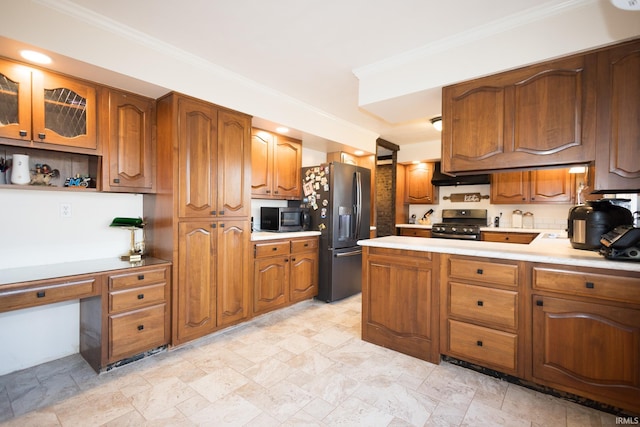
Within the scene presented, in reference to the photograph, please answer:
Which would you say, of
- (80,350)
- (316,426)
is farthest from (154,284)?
(316,426)

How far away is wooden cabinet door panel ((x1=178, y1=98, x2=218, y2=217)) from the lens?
257 centimetres

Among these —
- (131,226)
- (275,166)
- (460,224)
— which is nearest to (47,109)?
(131,226)

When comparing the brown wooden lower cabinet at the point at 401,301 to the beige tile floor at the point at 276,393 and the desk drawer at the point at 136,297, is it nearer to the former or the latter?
the beige tile floor at the point at 276,393

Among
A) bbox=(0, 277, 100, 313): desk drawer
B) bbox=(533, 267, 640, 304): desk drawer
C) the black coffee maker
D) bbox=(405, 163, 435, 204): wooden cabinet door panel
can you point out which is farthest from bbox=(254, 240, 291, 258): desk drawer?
bbox=(405, 163, 435, 204): wooden cabinet door panel

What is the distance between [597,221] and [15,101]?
13.5ft

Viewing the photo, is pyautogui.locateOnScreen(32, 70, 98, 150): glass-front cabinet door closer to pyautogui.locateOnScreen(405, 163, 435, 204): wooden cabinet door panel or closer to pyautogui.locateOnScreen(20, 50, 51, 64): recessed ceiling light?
pyautogui.locateOnScreen(20, 50, 51, 64): recessed ceiling light

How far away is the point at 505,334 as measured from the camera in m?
2.07

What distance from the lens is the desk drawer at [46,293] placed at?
178 centimetres

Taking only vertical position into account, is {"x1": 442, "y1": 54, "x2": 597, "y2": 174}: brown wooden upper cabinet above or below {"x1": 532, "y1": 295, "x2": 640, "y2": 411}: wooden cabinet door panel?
above

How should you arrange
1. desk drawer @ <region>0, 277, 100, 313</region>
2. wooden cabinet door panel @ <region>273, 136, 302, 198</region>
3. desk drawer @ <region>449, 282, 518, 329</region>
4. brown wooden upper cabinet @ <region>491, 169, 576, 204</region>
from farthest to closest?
1. brown wooden upper cabinet @ <region>491, 169, 576, 204</region>
2. wooden cabinet door panel @ <region>273, 136, 302, 198</region>
3. desk drawer @ <region>449, 282, 518, 329</region>
4. desk drawer @ <region>0, 277, 100, 313</region>

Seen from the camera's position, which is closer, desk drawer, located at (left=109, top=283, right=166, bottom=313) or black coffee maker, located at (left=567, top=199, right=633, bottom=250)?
black coffee maker, located at (left=567, top=199, right=633, bottom=250)

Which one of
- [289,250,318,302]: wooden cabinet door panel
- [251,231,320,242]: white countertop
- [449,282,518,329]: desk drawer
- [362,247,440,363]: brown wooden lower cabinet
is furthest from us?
[289,250,318,302]: wooden cabinet door panel

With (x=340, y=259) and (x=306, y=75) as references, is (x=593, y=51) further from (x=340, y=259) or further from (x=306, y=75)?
(x=340, y=259)

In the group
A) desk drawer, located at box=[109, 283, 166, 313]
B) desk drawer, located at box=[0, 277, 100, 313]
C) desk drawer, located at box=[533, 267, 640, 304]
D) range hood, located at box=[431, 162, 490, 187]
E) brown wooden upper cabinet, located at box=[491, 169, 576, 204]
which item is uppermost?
range hood, located at box=[431, 162, 490, 187]
